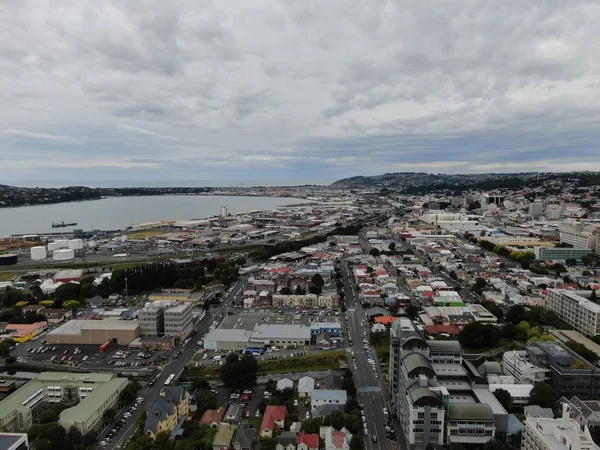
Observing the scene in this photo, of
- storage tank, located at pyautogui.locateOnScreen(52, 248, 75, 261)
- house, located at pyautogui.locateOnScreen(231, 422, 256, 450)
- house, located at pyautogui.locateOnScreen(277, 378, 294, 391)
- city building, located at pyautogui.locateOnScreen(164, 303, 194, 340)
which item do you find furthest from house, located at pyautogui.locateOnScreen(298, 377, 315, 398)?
storage tank, located at pyautogui.locateOnScreen(52, 248, 75, 261)

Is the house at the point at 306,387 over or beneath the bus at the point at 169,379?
over

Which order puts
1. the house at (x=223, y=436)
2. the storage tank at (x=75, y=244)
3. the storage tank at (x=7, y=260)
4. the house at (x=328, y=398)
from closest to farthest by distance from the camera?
1. the house at (x=223, y=436)
2. the house at (x=328, y=398)
3. the storage tank at (x=7, y=260)
4. the storage tank at (x=75, y=244)

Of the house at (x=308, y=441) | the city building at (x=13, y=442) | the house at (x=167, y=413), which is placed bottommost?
the house at (x=308, y=441)

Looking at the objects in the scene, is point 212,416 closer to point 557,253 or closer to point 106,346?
point 106,346

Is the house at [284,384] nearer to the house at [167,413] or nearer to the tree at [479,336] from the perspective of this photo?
the house at [167,413]

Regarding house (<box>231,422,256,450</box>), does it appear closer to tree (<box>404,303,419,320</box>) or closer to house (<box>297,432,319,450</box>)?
house (<box>297,432,319,450</box>)

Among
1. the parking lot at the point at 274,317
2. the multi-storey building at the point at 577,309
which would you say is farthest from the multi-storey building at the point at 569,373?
the parking lot at the point at 274,317
